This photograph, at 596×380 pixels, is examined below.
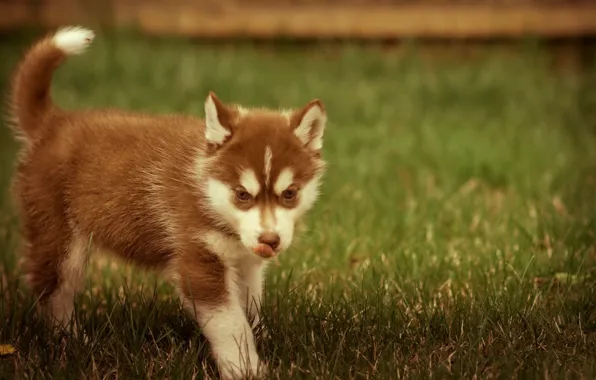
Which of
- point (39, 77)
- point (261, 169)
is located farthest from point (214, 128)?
point (39, 77)

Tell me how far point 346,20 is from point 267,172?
22.4ft

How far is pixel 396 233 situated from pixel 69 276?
1984 mm

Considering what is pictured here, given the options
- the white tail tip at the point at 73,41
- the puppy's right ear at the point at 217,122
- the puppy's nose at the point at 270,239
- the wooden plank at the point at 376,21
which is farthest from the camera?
the wooden plank at the point at 376,21

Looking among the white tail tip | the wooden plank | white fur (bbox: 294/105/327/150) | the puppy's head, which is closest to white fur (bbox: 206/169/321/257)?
the puppy's head

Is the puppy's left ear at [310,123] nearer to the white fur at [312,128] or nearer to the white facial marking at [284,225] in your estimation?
the white fur at [312,128]

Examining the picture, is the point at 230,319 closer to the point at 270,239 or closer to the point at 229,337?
the point at 229,337

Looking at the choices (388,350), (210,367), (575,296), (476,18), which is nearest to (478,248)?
(575,296)

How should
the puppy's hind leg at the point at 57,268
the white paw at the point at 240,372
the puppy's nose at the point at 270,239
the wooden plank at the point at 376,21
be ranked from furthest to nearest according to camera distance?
the wooden plank at the point at 376,21
the puppy's hind leg at the point at 57,268
the white paw at the point at 240,372
the puppy's nose at the point at 270,239

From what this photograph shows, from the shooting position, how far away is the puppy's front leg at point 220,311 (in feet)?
10.7

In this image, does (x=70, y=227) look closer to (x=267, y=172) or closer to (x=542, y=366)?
(x=267, y=172)

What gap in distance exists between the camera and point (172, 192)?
11.8 ft

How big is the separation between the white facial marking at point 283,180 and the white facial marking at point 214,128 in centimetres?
29

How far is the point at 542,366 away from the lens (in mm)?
3176

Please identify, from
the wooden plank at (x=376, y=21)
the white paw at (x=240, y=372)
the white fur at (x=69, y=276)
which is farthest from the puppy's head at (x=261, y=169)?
the wooden plank at (x=376, y=21)
